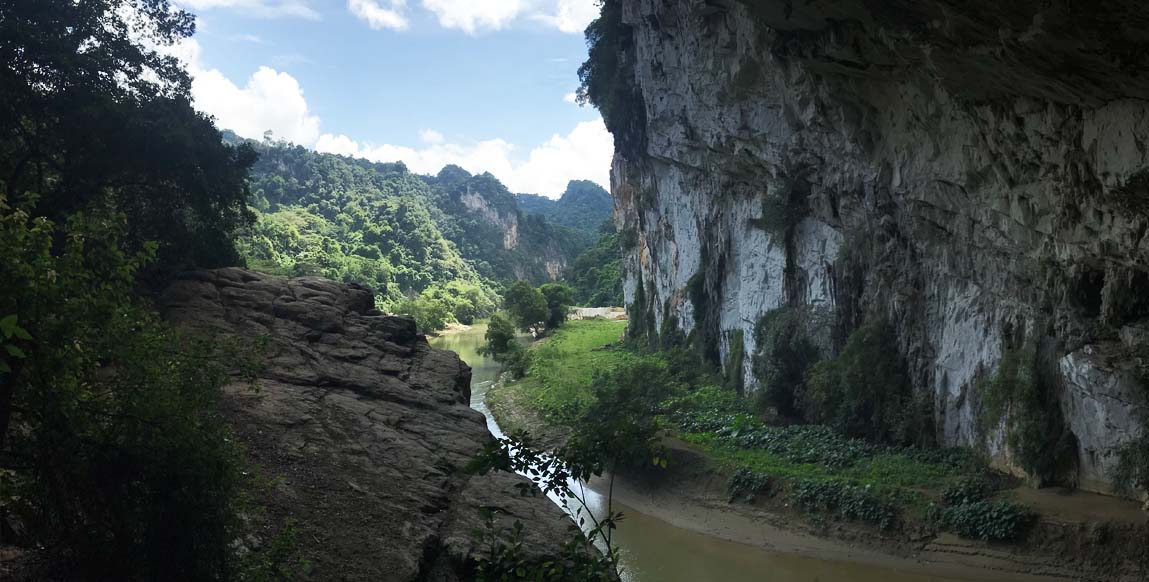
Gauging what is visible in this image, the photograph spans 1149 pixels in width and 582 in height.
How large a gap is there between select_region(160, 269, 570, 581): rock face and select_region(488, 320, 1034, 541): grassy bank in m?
5.77

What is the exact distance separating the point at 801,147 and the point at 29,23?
19.1m

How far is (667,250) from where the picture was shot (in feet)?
128

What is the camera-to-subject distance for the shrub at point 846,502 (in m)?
16.1

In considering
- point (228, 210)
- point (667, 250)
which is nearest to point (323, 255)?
point (667, 250)

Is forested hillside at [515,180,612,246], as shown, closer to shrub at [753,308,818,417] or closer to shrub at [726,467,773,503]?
shrub at [753,308,818,417]

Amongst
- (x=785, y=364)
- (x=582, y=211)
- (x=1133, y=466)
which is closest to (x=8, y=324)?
(x=1133, y=466)

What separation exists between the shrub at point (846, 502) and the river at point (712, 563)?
118cm

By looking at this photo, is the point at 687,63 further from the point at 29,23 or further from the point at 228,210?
the point at 29,23

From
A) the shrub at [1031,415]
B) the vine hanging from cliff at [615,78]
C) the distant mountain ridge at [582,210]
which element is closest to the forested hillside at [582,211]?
the distant mountain ridge at [582,210]

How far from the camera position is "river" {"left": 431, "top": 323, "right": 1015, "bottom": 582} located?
15117mm

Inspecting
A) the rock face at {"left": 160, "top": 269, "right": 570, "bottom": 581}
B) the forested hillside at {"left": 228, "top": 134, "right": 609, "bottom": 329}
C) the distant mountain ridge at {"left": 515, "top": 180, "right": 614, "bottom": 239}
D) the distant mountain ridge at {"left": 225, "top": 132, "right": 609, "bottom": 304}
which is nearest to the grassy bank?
the rock face at {"left": 160, "top": 269, "right": 570, "bottom": 581}

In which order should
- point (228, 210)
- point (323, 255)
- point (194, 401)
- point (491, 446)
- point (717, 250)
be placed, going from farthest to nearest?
point (323, 255)
point (717, 250)
point (228, 210)
point (194, 401)
point (491, 446)

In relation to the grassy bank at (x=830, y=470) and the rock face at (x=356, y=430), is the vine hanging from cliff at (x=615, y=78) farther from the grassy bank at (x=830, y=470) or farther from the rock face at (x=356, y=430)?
the rock face at (x=356, y=430)

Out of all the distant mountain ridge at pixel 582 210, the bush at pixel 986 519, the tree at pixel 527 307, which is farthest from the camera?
the distant mountain ridge at pixel 582 210
